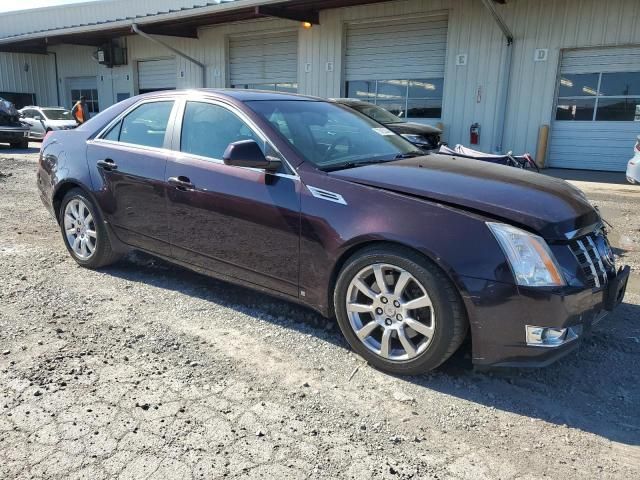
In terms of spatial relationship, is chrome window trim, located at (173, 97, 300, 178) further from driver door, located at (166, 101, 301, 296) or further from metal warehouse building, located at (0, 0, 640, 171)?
metal warehouse building, located at (0, 0, 640, 171)

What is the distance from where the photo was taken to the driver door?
11.3 ft

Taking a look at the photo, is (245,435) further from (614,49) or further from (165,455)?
(614,49)

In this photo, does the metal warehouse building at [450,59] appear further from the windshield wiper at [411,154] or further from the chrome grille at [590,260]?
the chrome grille at [590,260]

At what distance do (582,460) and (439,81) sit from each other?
14.3 metres

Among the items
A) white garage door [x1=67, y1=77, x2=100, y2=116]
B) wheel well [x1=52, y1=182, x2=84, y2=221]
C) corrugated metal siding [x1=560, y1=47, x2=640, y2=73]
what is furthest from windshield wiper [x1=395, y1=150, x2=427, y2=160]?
white garage door [x1=67, y1=77, x2=100, y2=116]

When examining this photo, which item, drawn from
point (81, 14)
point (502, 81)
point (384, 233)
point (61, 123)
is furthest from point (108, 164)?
point (81, 14)

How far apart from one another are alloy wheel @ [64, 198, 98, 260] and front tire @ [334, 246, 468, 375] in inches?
106

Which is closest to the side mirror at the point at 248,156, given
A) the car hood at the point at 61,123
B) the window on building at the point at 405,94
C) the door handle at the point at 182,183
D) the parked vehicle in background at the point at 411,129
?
the door handle at the point at 182,183

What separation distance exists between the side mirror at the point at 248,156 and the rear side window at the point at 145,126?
1093 millimetres

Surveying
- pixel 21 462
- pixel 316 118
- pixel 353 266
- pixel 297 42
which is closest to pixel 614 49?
pixel 297 42

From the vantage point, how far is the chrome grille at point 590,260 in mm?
2857

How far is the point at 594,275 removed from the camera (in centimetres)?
290

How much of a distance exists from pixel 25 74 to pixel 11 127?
49.9ft

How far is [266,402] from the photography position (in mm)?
2814
